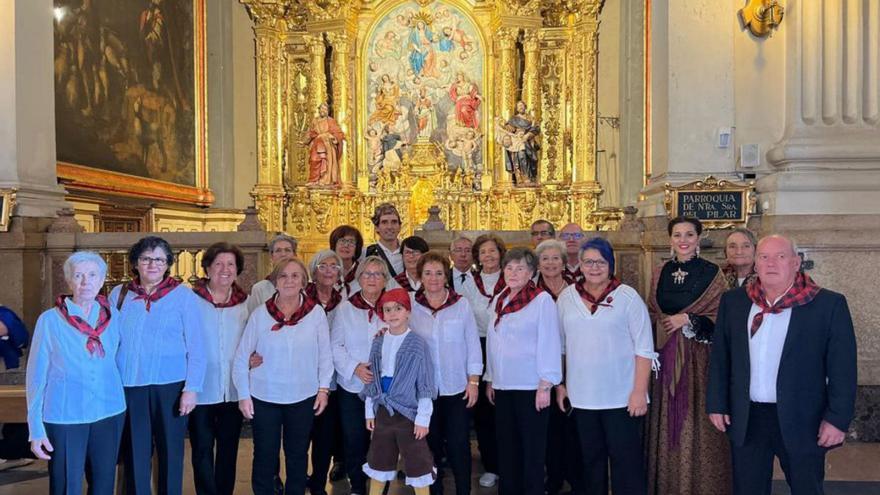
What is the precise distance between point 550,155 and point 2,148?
10.4m

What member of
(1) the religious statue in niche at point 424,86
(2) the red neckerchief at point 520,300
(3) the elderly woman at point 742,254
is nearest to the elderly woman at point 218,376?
(2) the red neckerchief at point 520,300

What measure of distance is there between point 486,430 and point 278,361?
179 cm

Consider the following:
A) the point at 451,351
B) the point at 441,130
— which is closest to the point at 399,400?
the point at 451,351

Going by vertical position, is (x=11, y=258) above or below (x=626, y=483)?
above

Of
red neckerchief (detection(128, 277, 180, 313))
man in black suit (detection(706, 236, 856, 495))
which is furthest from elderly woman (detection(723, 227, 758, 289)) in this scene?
red neckerchief (detection(128, 277, 180, 313))

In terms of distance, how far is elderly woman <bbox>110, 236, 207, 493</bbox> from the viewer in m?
3.97

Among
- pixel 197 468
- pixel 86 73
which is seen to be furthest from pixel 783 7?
pixel 86 73

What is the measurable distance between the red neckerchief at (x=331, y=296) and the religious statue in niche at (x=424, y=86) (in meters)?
10.5

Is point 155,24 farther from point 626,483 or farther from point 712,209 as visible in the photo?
point 626,483

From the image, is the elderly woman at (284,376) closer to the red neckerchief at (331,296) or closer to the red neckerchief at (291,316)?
the red neckerchief at (291,316)

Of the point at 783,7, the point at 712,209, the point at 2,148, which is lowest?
the point at 712,209

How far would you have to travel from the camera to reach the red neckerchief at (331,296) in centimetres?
466

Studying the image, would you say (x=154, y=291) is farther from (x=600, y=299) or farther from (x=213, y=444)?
(x=600, y=299)

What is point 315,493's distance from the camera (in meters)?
4.83
